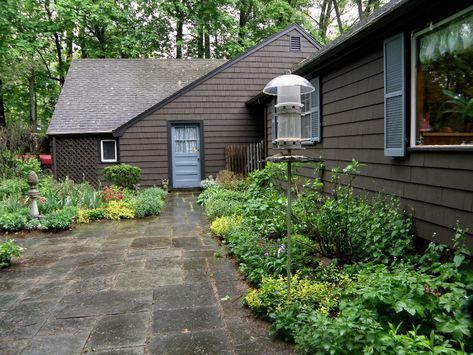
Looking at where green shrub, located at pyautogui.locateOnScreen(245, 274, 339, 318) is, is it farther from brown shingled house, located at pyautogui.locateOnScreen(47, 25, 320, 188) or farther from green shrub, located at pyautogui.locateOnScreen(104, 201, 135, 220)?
brown shingled house, located at pyautogui.locateOnScreen(47, 25, 320, 188)

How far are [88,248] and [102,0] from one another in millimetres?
14804

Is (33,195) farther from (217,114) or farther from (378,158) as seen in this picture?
(217,114)

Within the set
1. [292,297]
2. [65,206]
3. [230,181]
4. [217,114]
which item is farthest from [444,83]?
[217,114]

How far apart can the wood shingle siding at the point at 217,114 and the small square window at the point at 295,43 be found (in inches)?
3.9

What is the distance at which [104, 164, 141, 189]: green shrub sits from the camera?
10141 mm

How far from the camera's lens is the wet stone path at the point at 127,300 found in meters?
2.72

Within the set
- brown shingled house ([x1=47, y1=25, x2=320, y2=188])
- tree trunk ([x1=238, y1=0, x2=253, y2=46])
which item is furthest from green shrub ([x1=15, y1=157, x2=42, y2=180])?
tree trunk ([x1=238, y1=0, x2=253, y2=46])

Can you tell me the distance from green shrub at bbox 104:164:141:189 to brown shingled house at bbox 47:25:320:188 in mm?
1156

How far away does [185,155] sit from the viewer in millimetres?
11867

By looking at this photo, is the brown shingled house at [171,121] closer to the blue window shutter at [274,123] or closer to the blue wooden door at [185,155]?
the blue wooden door at [185,155]

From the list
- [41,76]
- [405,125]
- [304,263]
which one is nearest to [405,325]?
[304,263]

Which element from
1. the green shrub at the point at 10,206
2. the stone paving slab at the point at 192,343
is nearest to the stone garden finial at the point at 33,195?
the green shrub at the point at 10,206

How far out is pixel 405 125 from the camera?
4.02 meters

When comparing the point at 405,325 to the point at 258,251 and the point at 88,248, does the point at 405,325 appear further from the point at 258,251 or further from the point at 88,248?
the point at 88,248
